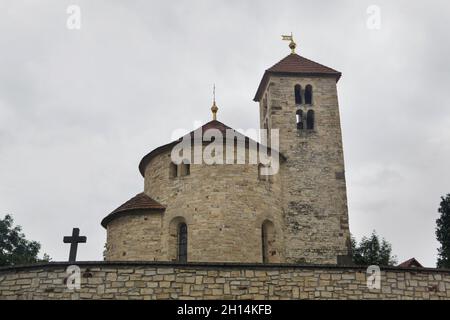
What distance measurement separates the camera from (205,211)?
798 inches

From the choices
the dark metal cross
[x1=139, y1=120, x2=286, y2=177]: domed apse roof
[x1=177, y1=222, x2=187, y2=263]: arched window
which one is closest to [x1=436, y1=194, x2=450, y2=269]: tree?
[x1=139, y1=120, x2=286, y2=177]: domed apse roof

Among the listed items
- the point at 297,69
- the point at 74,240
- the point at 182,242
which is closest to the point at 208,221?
the point at 182,242

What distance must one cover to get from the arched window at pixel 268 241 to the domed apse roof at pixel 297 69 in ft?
31.3

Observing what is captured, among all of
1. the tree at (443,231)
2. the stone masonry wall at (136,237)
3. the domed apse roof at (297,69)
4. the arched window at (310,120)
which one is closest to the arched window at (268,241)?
the stone masonry wall at (136,237)

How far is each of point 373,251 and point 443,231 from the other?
4.60m

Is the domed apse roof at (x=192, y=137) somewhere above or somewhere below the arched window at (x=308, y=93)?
below

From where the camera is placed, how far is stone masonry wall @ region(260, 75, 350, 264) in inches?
896

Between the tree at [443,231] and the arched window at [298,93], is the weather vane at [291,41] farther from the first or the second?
the tree at [443,231]

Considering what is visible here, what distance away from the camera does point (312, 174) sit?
24703 millimetres

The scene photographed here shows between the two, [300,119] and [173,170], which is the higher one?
[300,119]

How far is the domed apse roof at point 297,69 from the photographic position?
1091 inches

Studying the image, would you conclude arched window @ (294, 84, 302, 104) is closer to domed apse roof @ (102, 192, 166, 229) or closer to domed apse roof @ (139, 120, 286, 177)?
domed apse roof @ (139, 120, 286, 177)

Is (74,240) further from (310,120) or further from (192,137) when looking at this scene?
(310,120)
